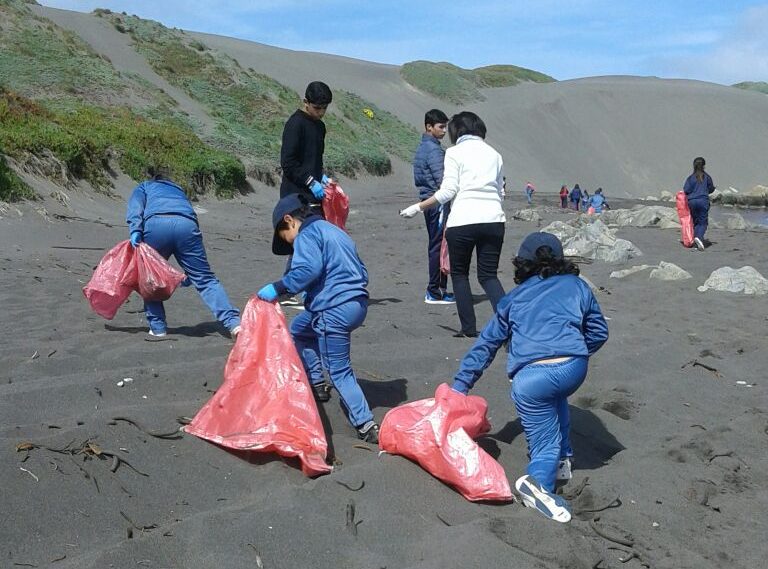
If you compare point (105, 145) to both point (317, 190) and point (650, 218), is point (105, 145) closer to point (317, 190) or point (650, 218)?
point (650, 218)

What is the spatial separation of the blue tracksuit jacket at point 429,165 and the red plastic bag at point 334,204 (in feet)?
2.37

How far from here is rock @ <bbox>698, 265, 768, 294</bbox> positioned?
923 cm

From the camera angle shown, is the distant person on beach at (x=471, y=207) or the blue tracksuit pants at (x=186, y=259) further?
the distant person on beach at (x=471, y=207)

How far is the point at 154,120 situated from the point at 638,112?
45293 mm

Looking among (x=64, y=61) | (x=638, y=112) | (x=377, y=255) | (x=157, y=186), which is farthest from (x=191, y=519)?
(x=638, y=112)

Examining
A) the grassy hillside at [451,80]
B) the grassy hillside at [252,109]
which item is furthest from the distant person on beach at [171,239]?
the grassy hillside at [451,80]

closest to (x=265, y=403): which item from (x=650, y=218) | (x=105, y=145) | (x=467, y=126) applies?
(x=467, y=126)

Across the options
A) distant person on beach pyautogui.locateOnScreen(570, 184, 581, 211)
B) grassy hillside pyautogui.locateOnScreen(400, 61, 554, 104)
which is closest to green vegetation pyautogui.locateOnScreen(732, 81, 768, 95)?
grassy hillside pyautogui.locateOnScreen(400, 61, 554, 104)

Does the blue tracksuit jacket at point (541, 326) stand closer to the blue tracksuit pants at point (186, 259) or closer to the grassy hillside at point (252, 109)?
the blue tracksuit pants at point (186, 259)

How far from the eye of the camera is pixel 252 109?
3616cm

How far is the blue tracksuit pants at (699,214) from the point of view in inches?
538

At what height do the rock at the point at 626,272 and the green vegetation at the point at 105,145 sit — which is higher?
the green vegetation at the point at 105,145

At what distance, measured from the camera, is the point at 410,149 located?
4294cm

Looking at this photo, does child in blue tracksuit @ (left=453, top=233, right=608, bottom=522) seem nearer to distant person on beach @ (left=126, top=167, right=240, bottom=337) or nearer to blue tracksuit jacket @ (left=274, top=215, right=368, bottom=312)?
blue tracksuit jacket @ (left=274, top=215, right=368, bottom=312)
